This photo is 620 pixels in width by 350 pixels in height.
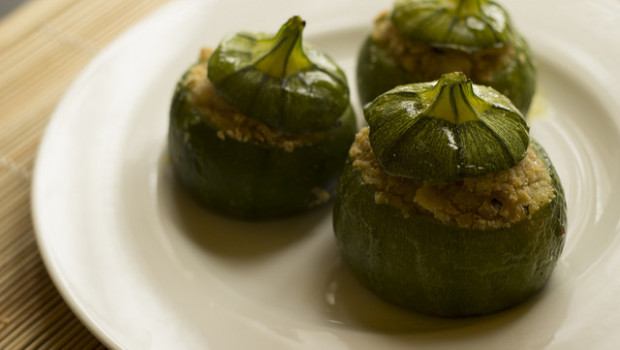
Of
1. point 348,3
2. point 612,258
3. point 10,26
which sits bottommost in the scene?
point 612,258

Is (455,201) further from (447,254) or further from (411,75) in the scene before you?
(411,75)

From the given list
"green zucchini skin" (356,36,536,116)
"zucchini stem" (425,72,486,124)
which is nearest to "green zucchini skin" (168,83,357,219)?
"green zucchini skin" (356,36,536,116)

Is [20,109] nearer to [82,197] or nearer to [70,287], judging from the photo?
[82,197]

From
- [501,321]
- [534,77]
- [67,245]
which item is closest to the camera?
[501,321]

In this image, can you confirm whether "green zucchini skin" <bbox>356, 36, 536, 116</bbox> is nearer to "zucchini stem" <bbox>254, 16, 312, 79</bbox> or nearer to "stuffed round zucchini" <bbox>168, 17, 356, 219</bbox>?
"stuffed round zucchini" <bbox>168, 17, 356, 219</bbox>

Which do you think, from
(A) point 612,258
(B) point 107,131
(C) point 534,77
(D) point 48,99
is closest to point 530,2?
(C) point 534,77

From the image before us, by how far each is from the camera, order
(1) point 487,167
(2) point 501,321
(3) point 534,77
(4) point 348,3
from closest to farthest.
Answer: (1) point 487,167, (2) point 501,321, (3) point 534,77, (4) point 348,3

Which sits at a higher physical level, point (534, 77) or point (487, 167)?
point (487, 167)
